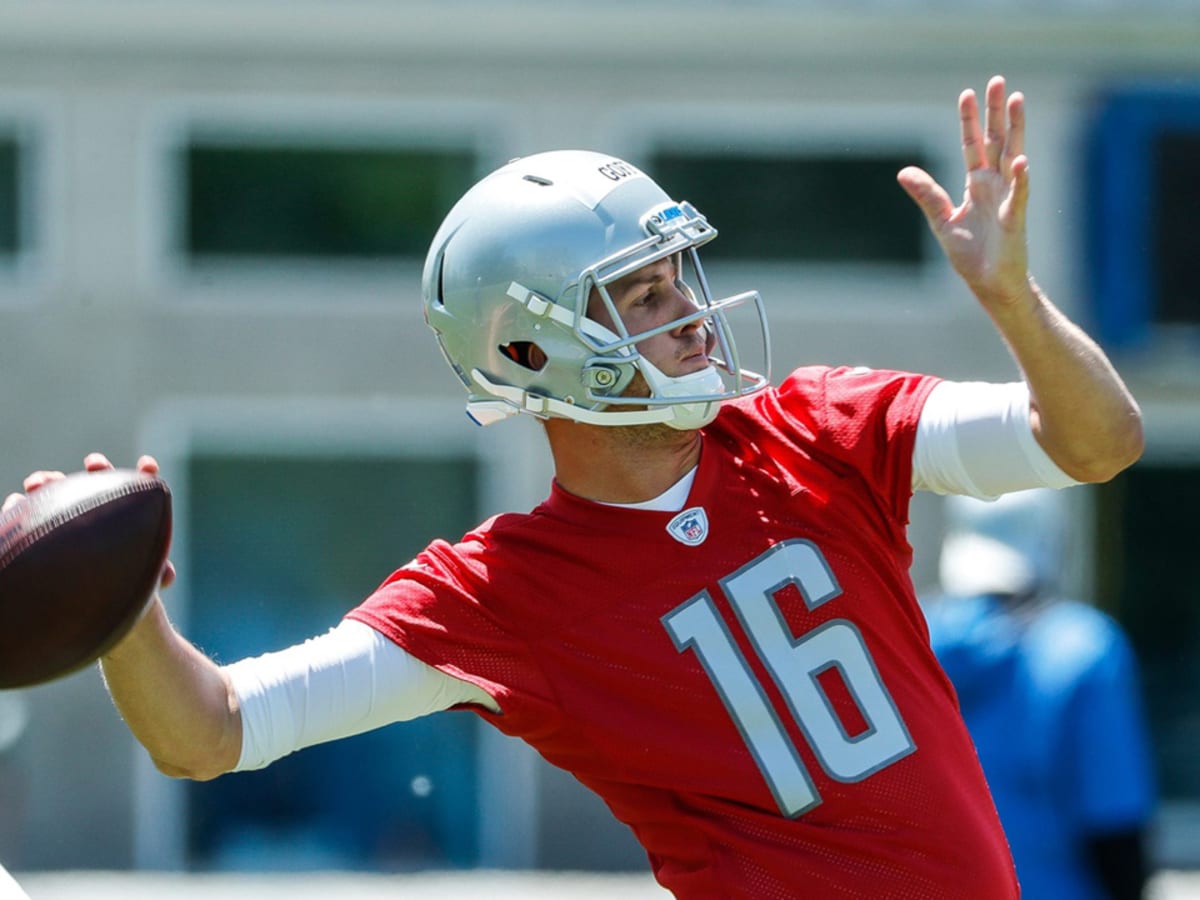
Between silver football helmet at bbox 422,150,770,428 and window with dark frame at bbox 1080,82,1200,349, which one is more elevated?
silver football helmet at bbox 422,150,770,428

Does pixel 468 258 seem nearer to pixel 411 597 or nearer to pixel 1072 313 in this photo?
pixel 411 597

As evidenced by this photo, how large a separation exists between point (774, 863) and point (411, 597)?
66 cm

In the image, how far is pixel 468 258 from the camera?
2.95 m

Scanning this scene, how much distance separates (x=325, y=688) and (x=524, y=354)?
0.63 m

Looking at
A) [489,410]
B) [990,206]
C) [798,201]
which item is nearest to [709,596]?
[489,410]

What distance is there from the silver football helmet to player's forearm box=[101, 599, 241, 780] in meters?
0.66

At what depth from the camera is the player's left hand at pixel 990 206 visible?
2.58 metres

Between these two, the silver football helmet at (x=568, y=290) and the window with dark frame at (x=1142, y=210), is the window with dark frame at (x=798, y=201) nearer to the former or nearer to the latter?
the window with dark frame at (x=1142, y=210)

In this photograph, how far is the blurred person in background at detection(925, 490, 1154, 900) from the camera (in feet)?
13.4

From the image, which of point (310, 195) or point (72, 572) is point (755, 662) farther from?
point (310, 195)

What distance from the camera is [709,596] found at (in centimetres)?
273

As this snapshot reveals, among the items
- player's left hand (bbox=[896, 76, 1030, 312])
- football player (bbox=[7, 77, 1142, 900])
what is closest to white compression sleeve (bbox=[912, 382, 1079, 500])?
football player (bbox=[7, 77, 1142, 900])

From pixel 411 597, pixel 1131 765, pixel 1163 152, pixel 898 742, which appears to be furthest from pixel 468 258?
pixel 1163 152

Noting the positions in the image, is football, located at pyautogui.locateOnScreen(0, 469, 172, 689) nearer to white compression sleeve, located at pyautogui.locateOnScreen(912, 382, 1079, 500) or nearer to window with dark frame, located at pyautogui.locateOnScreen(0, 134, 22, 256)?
white compression sleeve, located at pyautogui.locateOnScreen(912, 382, 1079, 500)
